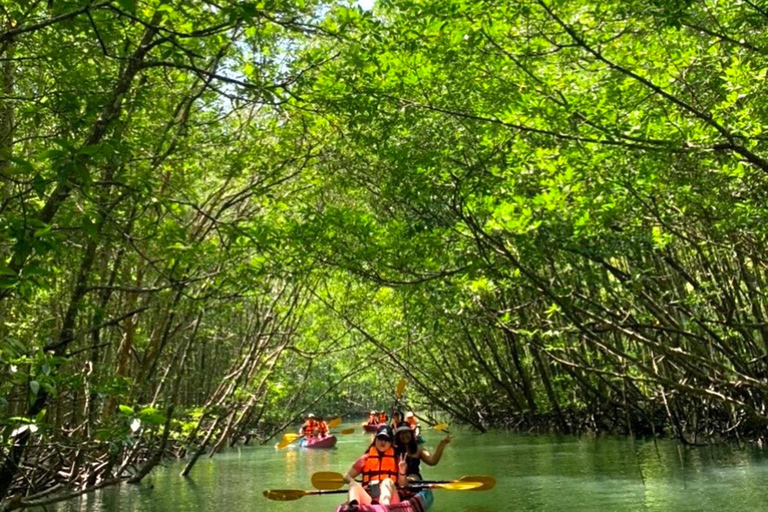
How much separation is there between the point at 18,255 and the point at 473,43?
14.5 ft

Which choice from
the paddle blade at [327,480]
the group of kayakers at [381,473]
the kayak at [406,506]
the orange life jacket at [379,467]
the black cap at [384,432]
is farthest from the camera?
the paddle blade at [327,480]

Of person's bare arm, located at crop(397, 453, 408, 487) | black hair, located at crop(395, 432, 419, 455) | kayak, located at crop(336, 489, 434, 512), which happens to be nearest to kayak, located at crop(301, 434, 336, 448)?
black hair, located at crop(395, 432, 419, 455)

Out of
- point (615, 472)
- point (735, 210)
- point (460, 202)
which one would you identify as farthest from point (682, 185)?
point (615, 472)

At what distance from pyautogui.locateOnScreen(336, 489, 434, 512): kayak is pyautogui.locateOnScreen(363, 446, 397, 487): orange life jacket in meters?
0.44

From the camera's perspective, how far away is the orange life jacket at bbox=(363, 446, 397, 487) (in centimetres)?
877

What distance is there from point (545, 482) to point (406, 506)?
14.7 feet

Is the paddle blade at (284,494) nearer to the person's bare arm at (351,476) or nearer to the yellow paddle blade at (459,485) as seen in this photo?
the person's bare arm at (351,476)

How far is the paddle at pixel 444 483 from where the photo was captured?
9117 mm

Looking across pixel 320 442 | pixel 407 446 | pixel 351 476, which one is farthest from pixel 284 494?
pixel 320 442

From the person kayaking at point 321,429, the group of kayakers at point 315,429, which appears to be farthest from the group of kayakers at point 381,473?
the group of kayakers at point 315,429

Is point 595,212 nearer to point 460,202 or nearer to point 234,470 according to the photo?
point 460,202

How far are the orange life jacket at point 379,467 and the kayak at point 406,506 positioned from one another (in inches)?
17.4

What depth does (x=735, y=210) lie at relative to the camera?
7.13 metres

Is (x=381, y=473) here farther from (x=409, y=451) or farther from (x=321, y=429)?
(x=321, y=429)
